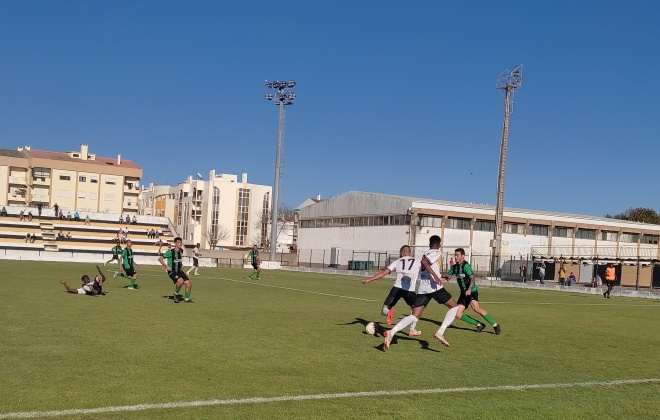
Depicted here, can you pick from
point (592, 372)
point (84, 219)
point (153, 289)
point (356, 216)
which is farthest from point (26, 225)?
point (592, 372)

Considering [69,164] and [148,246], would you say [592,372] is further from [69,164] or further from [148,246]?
[69,164]

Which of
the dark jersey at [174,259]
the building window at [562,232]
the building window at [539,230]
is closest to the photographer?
the dark jersey at [174,259]

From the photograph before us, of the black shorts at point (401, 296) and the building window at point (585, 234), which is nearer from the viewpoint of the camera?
the black shorts at point (401, 296)

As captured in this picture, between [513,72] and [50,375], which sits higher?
[513,72]

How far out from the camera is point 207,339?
1229 cm

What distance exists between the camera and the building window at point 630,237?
8569 cm

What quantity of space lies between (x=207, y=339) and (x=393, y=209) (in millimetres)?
63204

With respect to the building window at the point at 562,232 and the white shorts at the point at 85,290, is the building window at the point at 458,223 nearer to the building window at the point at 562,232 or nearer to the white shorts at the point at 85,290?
the building window at the point at 562,232

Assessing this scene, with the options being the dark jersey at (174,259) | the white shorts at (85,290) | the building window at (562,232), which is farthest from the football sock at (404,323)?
the building window at (562,232)

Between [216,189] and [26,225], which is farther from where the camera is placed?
[216,189]

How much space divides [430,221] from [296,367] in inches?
2519

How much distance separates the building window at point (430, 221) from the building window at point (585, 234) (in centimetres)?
2022

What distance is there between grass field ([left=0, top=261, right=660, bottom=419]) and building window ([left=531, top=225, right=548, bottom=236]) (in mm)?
62504

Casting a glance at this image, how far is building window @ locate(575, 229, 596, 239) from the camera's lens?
82.4 metres
